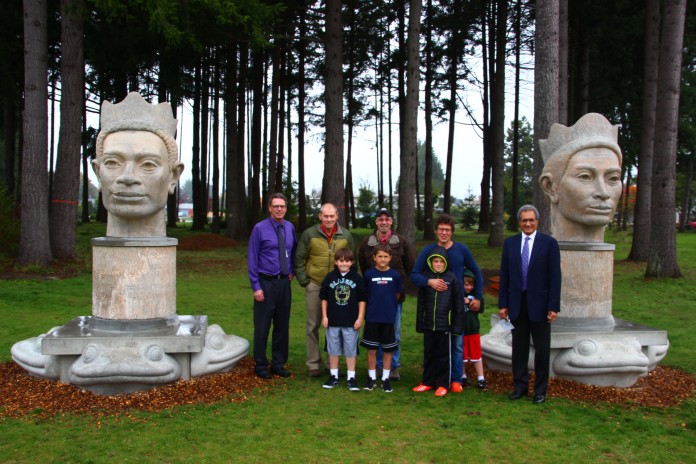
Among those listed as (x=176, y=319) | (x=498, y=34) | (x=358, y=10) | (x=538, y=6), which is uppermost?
(x=358, y=10)

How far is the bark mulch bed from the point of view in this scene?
525 centimetres

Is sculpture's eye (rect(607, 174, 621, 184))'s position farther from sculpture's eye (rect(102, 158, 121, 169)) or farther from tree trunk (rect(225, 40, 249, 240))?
tree trunk (rect(225, 40, 249, 240))

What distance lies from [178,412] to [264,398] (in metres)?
0.81

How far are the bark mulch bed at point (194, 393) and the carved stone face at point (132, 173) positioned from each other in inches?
69.9

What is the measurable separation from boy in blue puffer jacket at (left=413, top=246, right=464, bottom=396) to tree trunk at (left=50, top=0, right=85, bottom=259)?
10.6 meters

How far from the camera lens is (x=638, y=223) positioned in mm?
16453

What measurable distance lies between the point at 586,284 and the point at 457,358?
1655mm

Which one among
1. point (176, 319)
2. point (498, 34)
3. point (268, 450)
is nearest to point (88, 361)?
point (176, 319)

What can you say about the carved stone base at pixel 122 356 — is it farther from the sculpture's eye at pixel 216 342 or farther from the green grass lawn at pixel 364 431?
the green grass lawn at pixel 364 431

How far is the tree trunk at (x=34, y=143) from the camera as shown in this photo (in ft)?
41.4

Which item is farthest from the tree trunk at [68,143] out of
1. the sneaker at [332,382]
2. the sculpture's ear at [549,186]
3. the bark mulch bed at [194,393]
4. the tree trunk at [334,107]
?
the sculpture's ear at [549,186]

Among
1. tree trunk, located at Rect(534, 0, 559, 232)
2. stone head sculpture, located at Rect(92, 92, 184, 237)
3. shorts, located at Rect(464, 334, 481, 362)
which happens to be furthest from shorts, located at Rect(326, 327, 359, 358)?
tree trunk, located at Rect(534, 0, 559, 232)

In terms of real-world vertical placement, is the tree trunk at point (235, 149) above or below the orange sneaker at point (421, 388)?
above

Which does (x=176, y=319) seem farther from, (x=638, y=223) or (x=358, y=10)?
(x=358, y=10)
